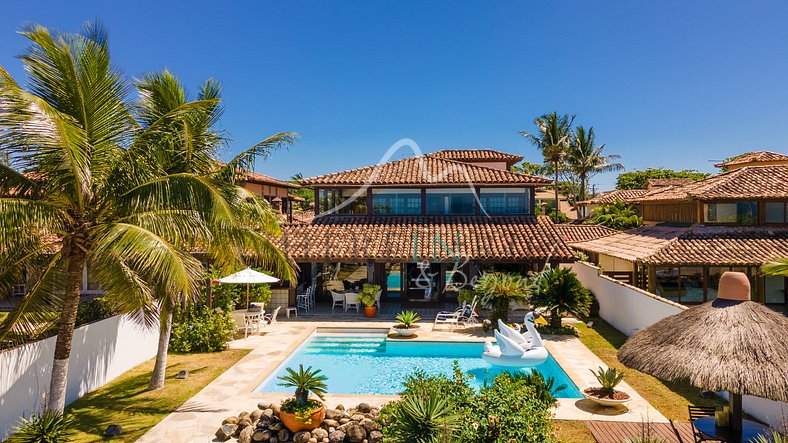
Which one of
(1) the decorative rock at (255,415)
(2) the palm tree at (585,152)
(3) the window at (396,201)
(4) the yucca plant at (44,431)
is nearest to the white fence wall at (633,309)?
(3) the window at (396,201)

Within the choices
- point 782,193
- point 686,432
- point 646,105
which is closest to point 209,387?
point 686,432

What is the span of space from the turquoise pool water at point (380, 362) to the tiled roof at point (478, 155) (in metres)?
17.7

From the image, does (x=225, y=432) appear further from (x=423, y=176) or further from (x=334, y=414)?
(x=423, y=176)

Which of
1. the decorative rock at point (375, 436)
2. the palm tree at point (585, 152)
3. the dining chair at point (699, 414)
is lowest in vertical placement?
the decorative rock at point (375, 436)

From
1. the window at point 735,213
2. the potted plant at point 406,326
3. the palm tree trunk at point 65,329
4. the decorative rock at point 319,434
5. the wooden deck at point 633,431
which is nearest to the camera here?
the wooden deck at point 633,431

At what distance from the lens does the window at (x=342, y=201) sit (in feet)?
78.9

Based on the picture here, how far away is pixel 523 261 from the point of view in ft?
63.7

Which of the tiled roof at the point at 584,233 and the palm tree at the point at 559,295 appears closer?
the palm tree at the point at 559,295

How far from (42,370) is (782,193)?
26.7 m

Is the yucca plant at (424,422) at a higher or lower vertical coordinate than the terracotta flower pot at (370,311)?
higher

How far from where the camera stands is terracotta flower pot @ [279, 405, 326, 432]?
860 centimetres

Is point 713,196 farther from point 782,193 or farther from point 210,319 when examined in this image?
point 210,319

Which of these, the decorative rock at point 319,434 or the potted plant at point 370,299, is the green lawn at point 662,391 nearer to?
the decorative rock at point 319,434

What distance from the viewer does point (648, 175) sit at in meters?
79.9
